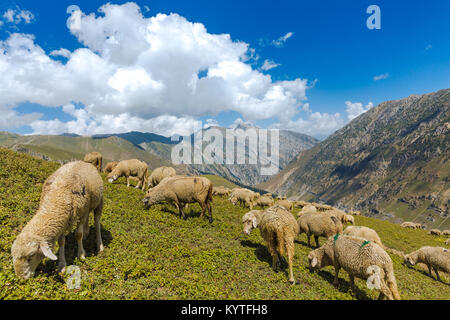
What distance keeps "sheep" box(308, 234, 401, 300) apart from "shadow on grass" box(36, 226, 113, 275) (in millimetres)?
12781

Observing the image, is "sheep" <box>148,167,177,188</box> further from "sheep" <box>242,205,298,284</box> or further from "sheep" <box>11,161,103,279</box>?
"sheep" <box>242,205,298,284</box>

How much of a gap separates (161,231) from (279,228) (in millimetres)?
8482

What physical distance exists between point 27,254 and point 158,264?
5.36m

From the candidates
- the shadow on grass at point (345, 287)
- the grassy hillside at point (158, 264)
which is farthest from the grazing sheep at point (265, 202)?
the shadow on grass at point (345, 287)

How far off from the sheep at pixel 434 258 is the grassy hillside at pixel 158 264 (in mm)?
1557

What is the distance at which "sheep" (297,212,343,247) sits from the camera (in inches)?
727

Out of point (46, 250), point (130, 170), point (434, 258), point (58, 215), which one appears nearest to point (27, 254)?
point (46, 250)

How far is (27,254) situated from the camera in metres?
7.63

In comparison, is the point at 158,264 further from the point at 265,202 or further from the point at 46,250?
the point at 265,202

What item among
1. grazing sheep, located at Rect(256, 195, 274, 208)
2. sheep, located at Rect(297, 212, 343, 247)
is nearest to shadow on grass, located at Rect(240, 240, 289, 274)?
sheep, located at Rect(297, 212, 343, 247)

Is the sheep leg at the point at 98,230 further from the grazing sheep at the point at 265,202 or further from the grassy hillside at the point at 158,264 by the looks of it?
the grazing sheep at the point at 265,202

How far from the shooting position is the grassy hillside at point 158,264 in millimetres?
8453

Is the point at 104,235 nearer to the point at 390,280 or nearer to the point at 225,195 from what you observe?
the point at 390,280
